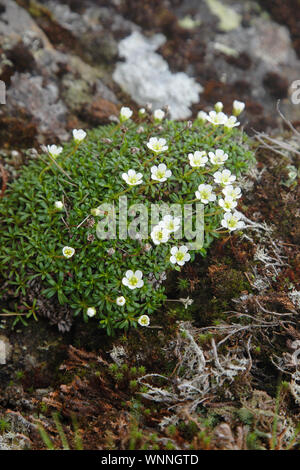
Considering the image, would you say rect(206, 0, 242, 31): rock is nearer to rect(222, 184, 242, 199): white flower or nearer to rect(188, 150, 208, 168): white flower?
rect(188, 150, 208, 168): white flower

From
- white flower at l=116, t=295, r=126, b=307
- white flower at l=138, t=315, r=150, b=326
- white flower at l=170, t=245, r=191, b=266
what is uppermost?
white flower at l=170, t=245, r=191, b=266

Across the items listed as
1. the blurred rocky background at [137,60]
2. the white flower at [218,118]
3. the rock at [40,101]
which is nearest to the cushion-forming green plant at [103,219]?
the white flower at [218,118]

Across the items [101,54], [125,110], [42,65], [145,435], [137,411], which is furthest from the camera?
[101,54]

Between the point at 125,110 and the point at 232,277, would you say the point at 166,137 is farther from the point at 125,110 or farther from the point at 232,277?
the point at 232,277

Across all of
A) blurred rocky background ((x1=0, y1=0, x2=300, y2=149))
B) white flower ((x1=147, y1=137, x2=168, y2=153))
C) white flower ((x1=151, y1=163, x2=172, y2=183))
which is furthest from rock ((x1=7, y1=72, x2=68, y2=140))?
white flower ((x1=151, y1=163, x2=172, y2=183))

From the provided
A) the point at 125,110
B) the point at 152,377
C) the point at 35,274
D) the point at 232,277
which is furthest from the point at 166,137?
the point at 152,377

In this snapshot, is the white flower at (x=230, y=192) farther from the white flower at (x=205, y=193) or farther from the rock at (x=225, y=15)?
the rock at (x=225, y=15)
